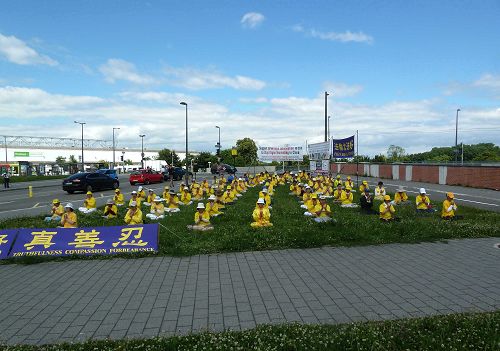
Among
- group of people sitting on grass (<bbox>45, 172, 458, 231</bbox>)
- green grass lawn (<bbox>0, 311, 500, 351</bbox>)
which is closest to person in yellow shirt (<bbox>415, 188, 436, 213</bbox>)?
group of people sitting on grass (<bbox>45, 172, 458, 231</bbox>)

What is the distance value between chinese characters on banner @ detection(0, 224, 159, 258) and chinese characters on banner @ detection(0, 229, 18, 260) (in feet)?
0.31

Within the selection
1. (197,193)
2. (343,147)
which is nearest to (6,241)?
(197,193)

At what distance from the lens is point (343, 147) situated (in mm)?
25016

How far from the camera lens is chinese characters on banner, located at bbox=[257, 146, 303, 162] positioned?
4038 cm

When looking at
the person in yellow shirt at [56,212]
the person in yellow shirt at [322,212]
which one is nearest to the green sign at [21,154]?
the person in yellow shirt at [56,212]

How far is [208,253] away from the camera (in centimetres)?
821

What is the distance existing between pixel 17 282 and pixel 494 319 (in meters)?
7.76

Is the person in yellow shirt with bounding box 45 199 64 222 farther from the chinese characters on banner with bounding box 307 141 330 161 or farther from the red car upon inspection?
the red car

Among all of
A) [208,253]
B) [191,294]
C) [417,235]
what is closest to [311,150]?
[417,235]

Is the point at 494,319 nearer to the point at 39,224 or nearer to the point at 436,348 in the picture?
the point at 436,348

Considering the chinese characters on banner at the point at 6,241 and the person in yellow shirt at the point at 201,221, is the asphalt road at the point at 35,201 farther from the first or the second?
the person in yellow shirt at the point at 201,221

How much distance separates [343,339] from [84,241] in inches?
256

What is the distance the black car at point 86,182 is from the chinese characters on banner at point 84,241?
59.7 ft

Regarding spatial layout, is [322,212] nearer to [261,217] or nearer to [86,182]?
[261,217]
